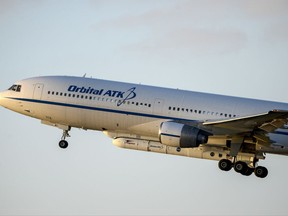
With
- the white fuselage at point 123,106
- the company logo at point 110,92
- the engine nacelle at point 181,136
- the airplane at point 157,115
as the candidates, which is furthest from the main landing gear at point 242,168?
the company logo at point 110,92

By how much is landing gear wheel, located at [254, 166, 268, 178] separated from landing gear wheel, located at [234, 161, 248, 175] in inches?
36.1

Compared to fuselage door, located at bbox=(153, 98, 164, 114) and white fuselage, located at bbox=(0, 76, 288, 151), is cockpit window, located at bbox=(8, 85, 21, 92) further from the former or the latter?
fuselage door, located at bbox=(153, 98, 164, 114)

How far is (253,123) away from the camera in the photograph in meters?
56.6

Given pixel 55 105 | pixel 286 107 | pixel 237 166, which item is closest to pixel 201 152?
pixel 237 166

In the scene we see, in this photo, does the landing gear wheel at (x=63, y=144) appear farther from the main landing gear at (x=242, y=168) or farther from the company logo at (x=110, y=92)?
the main landing gear at (x=242, y=168)

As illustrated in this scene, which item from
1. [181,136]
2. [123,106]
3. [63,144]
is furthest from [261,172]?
[63,144]

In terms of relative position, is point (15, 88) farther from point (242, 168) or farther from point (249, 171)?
point (249, 171)

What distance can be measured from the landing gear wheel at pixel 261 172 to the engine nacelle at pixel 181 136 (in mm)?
5691

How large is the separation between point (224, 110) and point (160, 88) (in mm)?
4570

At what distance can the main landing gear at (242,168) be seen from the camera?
60.2 metres

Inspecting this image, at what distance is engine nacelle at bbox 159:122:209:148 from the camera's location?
185 ft

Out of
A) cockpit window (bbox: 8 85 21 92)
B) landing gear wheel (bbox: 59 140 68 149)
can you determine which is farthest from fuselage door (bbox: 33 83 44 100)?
landing gear wheel (bbox: 59 140 68 149)

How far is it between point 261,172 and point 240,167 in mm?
1571

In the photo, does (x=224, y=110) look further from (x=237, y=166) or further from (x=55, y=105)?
(x=55, y=105)
